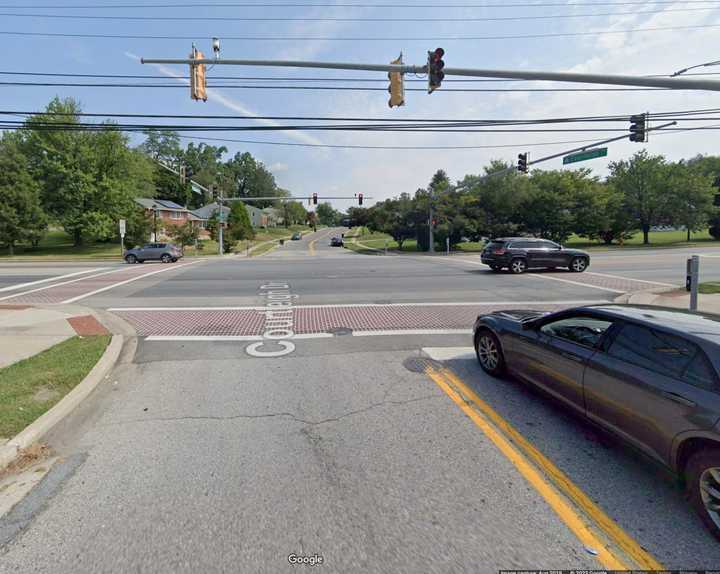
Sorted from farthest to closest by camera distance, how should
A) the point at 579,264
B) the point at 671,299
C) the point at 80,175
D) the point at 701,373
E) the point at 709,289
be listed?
the point at 80,175
the point at 579,264
the point at 709,289
the point at 671,299
the point at 701,373

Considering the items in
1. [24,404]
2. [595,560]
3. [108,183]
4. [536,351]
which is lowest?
[595,560]

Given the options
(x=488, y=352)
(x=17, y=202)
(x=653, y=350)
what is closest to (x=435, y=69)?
(x=488, y=352)

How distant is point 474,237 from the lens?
139 feet

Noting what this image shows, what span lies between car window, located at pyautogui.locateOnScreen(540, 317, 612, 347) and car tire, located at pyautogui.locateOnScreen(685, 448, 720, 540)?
1162 mm

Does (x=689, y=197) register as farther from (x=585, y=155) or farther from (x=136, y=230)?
(x=136, y=230)

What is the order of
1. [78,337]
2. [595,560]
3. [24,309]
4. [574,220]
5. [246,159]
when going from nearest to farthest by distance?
1. [595,560]
2. [78,337]
3. [24,309]
4. [574,220]
5. [246,159]

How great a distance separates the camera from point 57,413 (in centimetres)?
396

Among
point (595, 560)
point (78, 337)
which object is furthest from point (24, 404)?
point (595, 560)

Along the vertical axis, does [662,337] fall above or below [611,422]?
above

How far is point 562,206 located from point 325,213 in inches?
6104

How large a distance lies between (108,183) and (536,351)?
46.2m

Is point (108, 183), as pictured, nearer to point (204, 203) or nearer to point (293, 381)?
point (293, 381)

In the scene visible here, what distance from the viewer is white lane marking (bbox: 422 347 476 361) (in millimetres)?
6049

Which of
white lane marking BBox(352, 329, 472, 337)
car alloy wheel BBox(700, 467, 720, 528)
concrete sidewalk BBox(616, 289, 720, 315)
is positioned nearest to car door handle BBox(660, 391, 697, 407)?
car alloy wheel BBox(700, 467, 720, 528)
